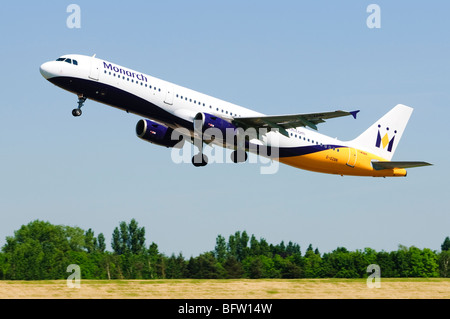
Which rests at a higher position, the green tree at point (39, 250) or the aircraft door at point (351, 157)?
the aircraft door at point (351, 157)

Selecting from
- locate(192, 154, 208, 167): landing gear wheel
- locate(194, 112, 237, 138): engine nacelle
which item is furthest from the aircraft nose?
locate(192, 154, 208, 167): landing gear wheel

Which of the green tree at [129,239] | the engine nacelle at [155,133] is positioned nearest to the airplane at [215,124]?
the engine nacelle at [155,133]

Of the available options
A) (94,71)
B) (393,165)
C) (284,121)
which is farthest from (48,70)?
(393,165)

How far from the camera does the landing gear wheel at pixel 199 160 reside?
49097 millimetres

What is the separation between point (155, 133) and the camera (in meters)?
46.7

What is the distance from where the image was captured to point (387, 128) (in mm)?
53531

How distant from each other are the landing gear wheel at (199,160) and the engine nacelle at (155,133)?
2552 mm

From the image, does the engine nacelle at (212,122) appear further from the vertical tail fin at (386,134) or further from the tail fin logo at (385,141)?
the tail fin logo at (385,141)

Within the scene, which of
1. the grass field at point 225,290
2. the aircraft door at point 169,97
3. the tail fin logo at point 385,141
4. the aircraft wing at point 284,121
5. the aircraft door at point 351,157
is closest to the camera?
the grass field at point 225,290
